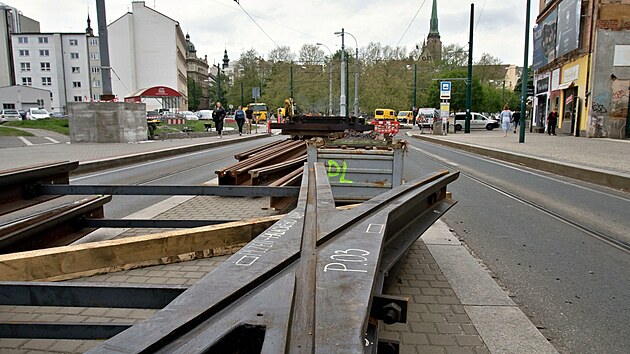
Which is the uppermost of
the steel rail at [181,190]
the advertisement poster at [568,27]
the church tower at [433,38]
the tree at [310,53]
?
the church tower at [433,38]

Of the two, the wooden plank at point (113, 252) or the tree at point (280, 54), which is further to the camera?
the tree at point (280, 54)

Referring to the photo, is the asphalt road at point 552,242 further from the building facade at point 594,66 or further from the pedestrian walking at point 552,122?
the pedestrian walking at point 552,122

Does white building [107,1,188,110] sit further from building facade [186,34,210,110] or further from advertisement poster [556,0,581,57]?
advertisement poster [556,0,581,57]

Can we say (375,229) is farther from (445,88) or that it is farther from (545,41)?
(545,41)

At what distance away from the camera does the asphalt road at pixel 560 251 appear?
3.24 metres

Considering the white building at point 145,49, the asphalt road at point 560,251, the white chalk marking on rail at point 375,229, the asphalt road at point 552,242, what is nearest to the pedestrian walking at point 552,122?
the asphalt road at point 552,242

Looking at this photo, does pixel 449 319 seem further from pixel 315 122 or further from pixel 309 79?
pixel 309 79

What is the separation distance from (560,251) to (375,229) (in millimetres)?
3799

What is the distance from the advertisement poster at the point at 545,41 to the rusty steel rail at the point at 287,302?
37.6 m

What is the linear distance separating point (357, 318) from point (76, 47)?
107 metres

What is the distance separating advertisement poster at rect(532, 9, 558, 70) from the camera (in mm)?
34375

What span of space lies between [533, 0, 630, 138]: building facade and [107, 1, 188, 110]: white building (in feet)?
213

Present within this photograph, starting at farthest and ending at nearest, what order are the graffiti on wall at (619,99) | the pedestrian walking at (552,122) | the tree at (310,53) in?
the tree at (310,53) < the pedestrian walking at (552,122) < the graffiti on wall at (619,99)

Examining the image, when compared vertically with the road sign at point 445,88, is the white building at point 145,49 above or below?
above
